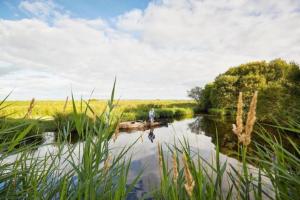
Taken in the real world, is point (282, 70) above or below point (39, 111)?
above

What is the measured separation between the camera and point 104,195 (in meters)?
1.38

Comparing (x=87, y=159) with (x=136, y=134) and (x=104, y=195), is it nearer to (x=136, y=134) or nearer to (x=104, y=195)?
(x=104, y=195)

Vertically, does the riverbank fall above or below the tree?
below

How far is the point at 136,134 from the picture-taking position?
1883 centimetres

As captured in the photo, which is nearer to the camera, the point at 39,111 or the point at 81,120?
the point at 81,120

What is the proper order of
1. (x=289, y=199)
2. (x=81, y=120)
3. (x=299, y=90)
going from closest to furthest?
1. (x=289, y=199)
2. (x=81, y=120)
3. (x=299, y=90)

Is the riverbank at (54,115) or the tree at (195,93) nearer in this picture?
the riverbank at (54,115)

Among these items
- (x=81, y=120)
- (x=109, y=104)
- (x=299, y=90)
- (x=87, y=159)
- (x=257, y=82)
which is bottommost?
(x=87, y=159)

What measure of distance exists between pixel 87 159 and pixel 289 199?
1152 millimetres

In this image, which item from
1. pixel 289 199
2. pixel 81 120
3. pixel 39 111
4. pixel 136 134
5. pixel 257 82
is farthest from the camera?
pixel 257 82

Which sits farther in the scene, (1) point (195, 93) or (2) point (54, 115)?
(1) point (195, 93)

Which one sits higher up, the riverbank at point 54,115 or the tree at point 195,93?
Result: the tree at point 195,93

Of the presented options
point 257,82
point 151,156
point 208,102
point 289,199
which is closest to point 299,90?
point 151,156

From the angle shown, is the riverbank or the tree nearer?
the riverbank
